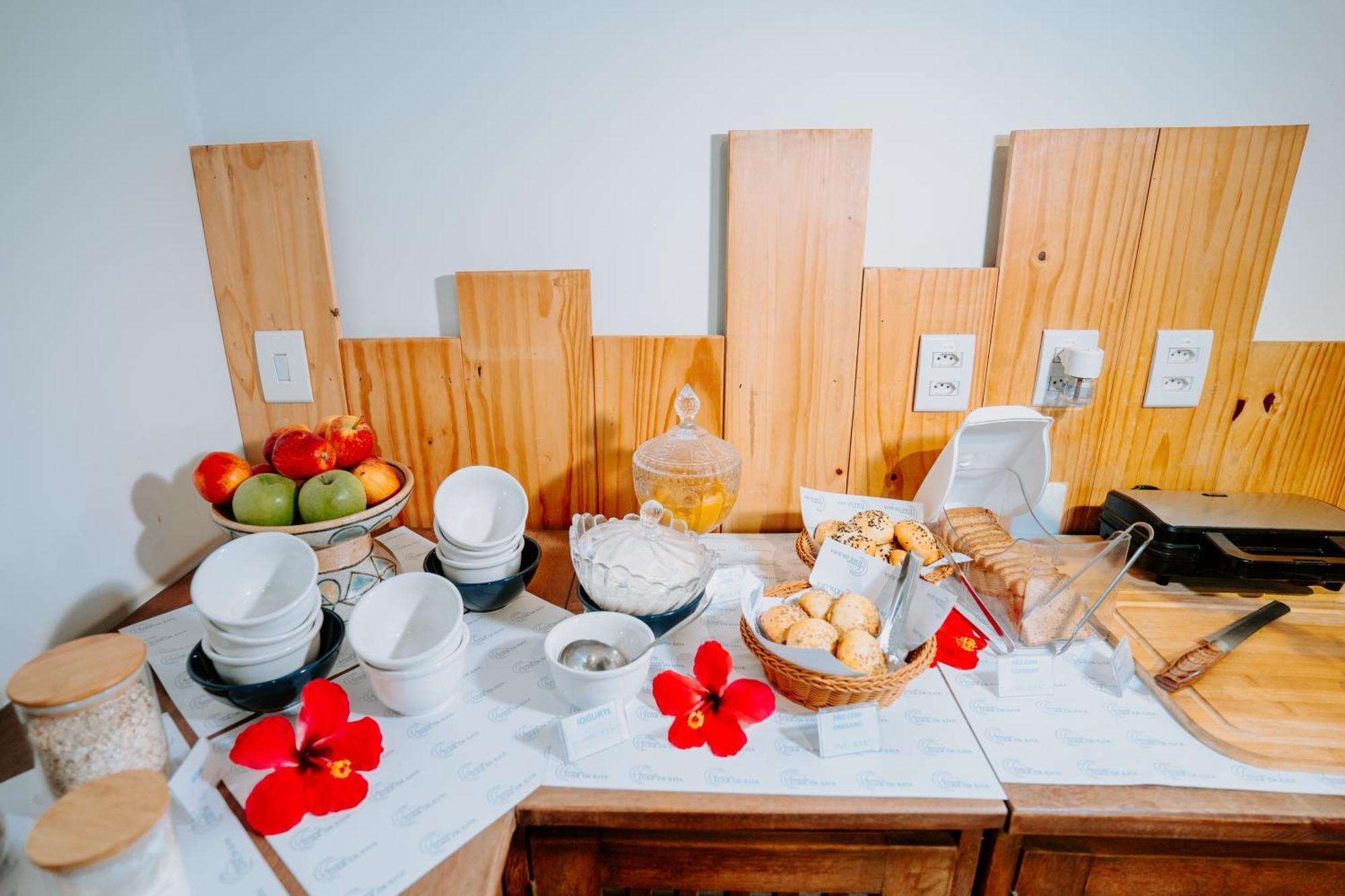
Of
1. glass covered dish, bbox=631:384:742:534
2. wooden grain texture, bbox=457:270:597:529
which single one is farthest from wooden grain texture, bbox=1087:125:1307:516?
wooden grain texture, bbox=457:270:597:529

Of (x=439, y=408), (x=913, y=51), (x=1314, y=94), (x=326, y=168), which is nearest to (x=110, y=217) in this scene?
(x=326, y=168)

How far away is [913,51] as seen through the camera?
1.00 m

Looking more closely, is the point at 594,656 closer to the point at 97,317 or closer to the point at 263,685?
the point at 263,685

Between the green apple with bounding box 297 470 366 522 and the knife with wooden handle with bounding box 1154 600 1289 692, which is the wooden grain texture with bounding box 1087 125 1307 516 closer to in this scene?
the knife with wooden handle with bounding box 1154 600 1289 692

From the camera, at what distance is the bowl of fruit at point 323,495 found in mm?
834

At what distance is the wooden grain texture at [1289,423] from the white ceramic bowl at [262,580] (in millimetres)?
1427

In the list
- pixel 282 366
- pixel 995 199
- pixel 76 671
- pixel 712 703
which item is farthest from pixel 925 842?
pixel 282 366

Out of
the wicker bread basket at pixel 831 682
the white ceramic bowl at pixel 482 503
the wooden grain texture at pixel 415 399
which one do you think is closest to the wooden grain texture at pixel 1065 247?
the wicker bread basket at pixel 831 682

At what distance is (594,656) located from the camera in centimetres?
75

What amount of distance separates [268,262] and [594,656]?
32.6 inches

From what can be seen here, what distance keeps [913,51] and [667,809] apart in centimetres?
107

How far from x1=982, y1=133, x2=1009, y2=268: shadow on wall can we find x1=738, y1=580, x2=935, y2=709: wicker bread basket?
0.66 metres

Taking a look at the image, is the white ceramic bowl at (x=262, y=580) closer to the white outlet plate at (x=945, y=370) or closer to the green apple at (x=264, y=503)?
the green apple at (x=264, y=503)

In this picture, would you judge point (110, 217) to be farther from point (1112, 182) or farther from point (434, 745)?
point (1112, 182)
